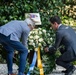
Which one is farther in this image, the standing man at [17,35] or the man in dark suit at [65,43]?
the man in dark suit at [65,43]

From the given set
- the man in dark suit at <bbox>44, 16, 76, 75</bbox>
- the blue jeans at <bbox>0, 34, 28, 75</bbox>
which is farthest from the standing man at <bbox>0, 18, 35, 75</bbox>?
the man in dark suit at <bbox>44, 16, 76, 75</bbox>

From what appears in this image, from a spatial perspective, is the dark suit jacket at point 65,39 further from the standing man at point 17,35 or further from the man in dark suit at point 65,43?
the standing man at point 17,35

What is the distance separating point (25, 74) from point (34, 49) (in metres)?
0.57

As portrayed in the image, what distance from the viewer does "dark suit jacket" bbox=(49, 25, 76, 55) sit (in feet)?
26.0

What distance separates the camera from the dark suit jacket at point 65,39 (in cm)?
793

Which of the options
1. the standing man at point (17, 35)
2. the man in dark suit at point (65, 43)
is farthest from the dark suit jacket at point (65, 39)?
the standing man at point (17, 35)

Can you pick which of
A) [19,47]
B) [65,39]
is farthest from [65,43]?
[19,47]

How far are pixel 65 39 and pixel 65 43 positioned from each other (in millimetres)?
106

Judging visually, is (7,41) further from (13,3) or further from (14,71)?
(13,3)

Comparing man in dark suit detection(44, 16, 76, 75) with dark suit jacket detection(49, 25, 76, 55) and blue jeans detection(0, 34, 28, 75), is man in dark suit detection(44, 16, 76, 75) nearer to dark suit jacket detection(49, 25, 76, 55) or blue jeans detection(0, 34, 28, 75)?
dark suit jacket detection(49, 25, 76, 55)

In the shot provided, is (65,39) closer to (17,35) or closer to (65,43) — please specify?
(65,43)

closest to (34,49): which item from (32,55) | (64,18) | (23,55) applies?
(32,55)

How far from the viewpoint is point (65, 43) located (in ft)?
26.5

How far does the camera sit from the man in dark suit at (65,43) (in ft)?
26.1
